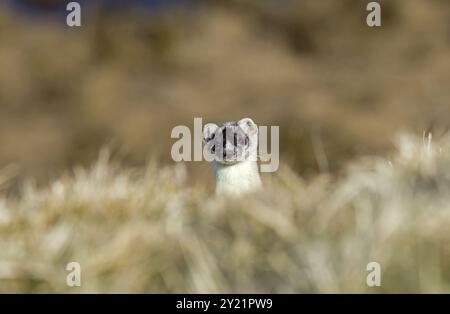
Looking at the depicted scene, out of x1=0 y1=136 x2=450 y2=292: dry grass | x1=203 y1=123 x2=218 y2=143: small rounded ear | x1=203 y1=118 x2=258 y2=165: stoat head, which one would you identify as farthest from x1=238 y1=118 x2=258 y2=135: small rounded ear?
x1=0 y1=136 x2=450 y2=292: dry grass

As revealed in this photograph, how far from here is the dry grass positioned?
3422 mm

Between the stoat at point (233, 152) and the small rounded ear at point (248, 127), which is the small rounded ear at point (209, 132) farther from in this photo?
the small rounded ear at point (248, 127)

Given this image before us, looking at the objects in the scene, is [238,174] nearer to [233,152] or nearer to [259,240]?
[233,152]

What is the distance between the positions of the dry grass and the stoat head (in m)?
1.78

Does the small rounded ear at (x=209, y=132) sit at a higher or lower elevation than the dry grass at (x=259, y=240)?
higher

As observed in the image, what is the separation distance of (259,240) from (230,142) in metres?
2.78

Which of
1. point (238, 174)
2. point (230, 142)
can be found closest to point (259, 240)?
point (238, 174)

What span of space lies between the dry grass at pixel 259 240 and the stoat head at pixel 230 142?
5.85 ft

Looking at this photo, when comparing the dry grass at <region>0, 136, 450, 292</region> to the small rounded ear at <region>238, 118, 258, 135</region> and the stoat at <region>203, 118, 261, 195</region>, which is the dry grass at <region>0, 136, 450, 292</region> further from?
the small rounded ear at <region>238, 118, 258, 135</region>

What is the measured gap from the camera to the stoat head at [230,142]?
251 inches

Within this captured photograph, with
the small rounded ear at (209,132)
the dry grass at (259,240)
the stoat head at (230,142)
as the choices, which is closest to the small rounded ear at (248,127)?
the stoat head at (230,142)

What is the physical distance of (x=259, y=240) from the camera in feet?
12.2
